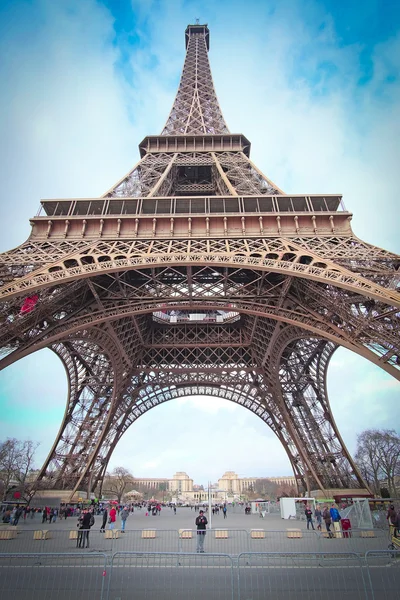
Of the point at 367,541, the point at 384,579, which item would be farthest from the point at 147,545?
the point at 384,579

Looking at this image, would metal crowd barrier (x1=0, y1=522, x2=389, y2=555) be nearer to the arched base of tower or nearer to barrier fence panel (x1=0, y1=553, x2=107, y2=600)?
barrier fence panel (x1=0, y1=553, x2=107, y2=600)

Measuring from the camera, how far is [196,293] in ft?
71.1

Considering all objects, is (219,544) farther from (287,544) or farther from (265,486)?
(265,486)

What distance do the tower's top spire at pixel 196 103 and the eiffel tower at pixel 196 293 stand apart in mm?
281

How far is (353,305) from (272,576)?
41.3 feet

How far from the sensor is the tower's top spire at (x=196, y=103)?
3619 centimetres

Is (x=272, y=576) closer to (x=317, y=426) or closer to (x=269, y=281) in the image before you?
(x=269, y=281)

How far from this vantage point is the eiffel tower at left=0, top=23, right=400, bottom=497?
17.0 meters

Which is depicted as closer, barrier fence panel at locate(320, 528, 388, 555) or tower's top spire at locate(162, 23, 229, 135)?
barrier fence panel at locate(320, 528, 388, 555)

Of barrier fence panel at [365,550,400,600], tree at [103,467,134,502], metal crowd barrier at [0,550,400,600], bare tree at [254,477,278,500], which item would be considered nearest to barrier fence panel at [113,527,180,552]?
Result: metal crowd barrier at [0,550,400,600]

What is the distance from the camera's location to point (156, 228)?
65.0ft

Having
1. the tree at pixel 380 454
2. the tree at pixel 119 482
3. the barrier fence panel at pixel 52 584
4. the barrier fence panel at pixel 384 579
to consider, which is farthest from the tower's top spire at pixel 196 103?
the tree at pixel 119 482

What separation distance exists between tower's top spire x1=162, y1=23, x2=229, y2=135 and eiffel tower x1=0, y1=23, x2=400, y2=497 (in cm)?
28

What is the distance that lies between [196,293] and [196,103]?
88.8 feet
